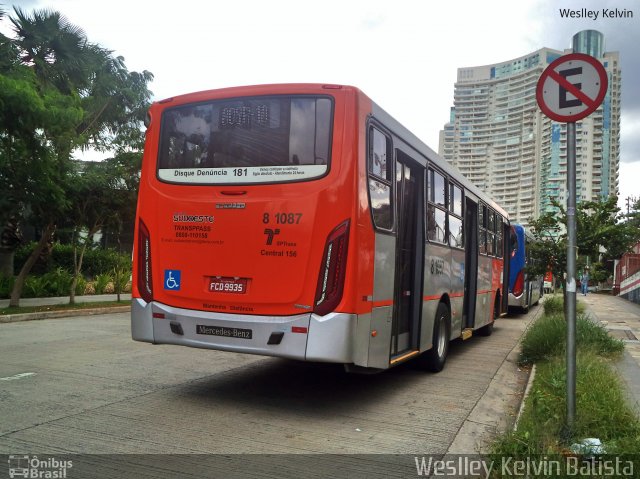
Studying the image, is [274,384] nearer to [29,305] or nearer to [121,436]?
[121,436]

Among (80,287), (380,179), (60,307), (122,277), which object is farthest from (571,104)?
(80,287)

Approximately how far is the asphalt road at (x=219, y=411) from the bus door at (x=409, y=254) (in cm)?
74

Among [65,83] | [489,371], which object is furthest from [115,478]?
[65,83]

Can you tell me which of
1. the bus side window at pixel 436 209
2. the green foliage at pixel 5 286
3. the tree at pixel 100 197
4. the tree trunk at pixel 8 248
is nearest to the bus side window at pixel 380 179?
the bus side window at pixel 436 209

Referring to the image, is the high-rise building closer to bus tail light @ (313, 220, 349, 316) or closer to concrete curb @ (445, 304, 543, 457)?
concrete curb @ (445, 304, 543, 457)

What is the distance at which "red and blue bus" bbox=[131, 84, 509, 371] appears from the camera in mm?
5355

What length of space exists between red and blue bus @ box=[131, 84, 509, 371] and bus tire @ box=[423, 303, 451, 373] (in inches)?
56.8

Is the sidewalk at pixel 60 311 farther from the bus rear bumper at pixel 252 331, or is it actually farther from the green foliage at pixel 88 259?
the bus rear bumper at pixel 252 331

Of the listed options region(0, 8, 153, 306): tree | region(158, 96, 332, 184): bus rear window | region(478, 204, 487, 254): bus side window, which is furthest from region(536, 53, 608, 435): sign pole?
region(0, 8, 153, 306): tree

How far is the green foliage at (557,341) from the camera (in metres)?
8.68

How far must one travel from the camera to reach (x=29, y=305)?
51.1 feet

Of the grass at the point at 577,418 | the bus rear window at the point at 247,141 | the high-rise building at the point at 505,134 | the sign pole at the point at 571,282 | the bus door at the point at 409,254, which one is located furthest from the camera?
the high-rise building at the point at 505,134

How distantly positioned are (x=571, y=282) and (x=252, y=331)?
9.57 feet

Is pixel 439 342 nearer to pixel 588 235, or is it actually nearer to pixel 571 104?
pixel 571 104
